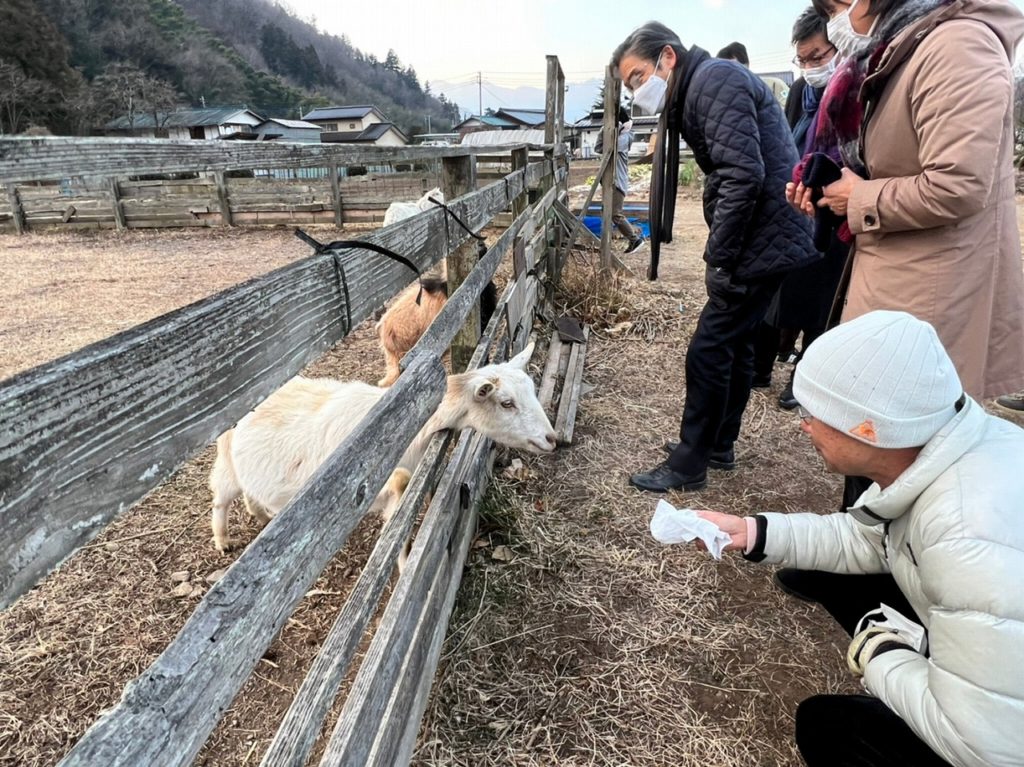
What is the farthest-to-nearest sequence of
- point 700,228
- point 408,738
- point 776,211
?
point 700,228 → point 776,211 → point 408,738

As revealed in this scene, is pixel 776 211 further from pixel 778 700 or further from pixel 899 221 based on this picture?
pixel 778 700

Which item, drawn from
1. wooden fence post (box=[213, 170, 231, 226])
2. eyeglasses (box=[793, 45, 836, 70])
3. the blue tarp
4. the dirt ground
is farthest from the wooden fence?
wooden fence post (box=[213, 170, 231, 226])

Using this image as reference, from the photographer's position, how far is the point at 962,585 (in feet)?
3.95

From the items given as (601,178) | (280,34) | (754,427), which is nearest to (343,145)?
(754,427)

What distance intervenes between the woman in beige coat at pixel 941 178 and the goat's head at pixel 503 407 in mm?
1321

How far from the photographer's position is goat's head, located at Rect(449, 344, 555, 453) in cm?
247

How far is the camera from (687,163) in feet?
59.6

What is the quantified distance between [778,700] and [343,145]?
233 cm

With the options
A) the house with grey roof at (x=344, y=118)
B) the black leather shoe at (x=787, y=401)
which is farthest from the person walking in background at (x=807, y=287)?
the house with grey roof at (x=344, y=118)

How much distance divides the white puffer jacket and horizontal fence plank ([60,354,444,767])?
3.85ft

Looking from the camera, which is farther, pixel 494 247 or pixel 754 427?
pixel 754 427

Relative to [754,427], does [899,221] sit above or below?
above

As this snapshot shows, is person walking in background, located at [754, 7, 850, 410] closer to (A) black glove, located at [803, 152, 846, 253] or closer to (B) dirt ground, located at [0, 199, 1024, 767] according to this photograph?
(B) dirt ground, located at [0, 199, 1024, 767]

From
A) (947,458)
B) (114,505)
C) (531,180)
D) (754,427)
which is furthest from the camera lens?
(531,180)
